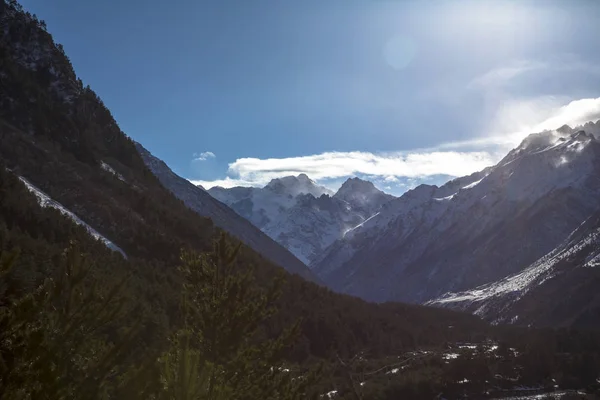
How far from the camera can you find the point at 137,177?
406ft

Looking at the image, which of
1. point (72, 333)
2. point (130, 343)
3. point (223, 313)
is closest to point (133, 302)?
point (223, 313)

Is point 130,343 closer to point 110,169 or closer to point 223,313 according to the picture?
point 223,313

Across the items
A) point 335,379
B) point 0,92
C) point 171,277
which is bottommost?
point 335,379

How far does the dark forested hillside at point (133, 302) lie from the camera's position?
50.2ft

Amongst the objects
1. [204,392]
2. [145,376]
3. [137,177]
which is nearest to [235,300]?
[145,376]

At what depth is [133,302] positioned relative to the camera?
4006 cm

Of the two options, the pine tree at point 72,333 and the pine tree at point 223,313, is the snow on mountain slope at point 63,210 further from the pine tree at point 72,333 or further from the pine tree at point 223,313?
the pine tree at point 72,333

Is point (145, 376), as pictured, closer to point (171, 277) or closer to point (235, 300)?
point (235, 300)

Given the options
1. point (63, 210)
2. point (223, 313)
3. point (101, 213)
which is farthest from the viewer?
point (101, 213)

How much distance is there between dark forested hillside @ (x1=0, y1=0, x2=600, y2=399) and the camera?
15.3m

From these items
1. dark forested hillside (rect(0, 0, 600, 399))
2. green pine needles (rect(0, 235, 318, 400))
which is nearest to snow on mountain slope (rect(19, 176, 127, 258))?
dark forested hillside (rect(0, 0, 600, 399))

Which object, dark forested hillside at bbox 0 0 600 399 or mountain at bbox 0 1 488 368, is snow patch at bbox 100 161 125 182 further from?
dark forested hillside at bbox 0 0 600 399

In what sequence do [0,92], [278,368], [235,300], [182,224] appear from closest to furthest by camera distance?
[235,300]
[278,368]
[0,92]
[182,224]

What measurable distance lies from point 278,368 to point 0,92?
99943 mm
